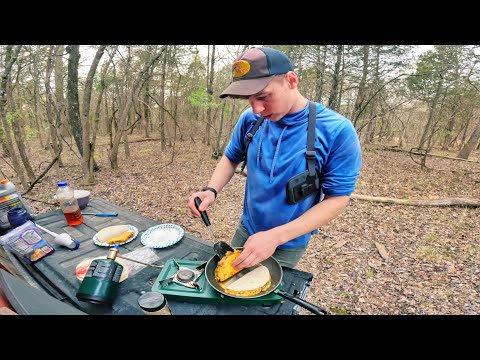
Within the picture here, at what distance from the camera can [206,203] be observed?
194cm

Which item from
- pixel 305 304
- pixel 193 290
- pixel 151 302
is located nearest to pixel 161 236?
pixel 193 290

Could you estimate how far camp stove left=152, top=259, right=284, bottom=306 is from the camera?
1366 millimetres

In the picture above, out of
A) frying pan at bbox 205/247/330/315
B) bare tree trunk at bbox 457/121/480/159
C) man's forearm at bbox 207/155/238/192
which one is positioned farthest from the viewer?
bare tree trunk at bbox 457/121/480/159

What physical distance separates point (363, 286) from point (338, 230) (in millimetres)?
1724

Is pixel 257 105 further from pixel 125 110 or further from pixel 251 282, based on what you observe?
pixel 125 110

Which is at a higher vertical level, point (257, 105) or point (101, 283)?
point (257, 105)

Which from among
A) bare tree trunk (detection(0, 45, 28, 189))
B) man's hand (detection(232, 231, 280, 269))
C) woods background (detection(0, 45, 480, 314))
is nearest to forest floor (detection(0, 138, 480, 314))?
woods background (detection(0, 45, 480, 314))

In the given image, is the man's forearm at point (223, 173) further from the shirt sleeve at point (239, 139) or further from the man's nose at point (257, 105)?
the man's nose at point (257, 105)

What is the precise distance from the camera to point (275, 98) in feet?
5.11

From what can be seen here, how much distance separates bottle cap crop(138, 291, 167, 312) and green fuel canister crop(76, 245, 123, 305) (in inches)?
13.0

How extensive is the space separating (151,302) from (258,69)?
1485 millimetres

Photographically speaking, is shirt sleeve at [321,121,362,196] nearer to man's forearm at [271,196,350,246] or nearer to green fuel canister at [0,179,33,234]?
man's forearm at [271,196,350,246]

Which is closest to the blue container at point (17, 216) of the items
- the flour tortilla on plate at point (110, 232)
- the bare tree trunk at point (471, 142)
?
the flour tortilla on plate at point (110, 232)
